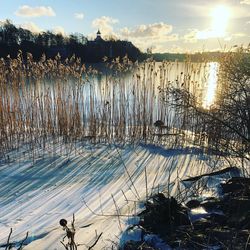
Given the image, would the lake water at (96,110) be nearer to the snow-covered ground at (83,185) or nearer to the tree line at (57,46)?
the snow-covered ground at (83,185)

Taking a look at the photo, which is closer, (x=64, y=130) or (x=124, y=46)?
(x=64, y=130)

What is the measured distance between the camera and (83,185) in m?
3.51

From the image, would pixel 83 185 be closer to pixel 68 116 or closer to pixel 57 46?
pixel 68 116

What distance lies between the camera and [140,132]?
18.0 ft

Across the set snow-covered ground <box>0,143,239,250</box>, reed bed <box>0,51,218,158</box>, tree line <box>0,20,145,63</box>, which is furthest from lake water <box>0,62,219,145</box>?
tree line <box>0,20,145,63</box>

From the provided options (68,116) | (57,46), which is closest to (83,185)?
(68,116)

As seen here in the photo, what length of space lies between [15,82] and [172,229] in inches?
145

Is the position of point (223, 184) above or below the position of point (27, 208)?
above

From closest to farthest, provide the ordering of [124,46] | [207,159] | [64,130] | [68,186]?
[68,186] < [207,159] < [64,130] < [124,46]

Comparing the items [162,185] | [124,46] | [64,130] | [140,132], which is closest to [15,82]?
[64,130]

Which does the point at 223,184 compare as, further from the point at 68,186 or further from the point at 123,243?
the point at 68,186

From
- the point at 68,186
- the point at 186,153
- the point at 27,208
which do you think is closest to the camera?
the point at 27,208

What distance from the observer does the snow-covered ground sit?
2.38 metres

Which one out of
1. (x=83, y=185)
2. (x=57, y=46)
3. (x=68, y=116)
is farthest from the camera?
(x=57, y=46)
